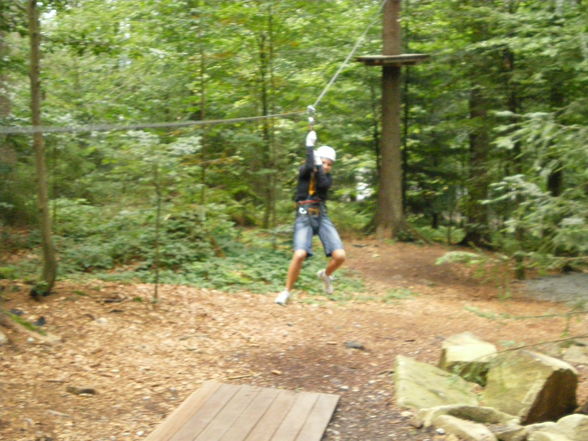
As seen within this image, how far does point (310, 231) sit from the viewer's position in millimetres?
7312

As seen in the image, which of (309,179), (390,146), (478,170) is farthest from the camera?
(390,146)

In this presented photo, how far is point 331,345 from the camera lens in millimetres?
6629

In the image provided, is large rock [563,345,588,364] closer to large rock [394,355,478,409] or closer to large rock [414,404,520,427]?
large rock [394,355,478,409]

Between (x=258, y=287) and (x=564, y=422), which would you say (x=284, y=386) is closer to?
(x=564, y=422)

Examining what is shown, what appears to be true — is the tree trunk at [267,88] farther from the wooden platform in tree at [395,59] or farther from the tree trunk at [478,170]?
the tree trunk at [478,170]

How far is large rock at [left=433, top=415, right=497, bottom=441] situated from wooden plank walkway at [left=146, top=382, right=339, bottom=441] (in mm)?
838

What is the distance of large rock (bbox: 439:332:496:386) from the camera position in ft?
19.0

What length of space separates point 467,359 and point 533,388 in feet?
2.58

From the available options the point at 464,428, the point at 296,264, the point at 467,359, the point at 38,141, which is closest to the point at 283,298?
the point at 296,264

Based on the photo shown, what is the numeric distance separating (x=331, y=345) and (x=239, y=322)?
1205mm

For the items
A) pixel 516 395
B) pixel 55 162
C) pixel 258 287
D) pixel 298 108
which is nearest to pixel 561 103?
pixel 298 108

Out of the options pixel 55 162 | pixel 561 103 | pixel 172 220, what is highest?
pixel 561 103

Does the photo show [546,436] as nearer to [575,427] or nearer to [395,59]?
[575,427]

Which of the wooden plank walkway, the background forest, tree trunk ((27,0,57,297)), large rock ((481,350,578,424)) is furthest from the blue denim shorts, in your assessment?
tree trunk ((27,0,57,297))
